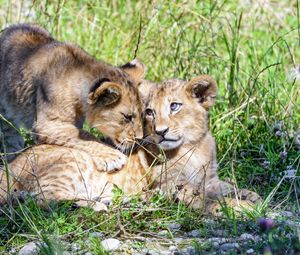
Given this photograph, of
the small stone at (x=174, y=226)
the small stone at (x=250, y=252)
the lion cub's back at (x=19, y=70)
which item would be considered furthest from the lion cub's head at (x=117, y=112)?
the small stone at (x=250, y=252)

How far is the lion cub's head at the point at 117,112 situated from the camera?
7.24 metres

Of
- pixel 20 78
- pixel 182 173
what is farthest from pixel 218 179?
pixel 20 78

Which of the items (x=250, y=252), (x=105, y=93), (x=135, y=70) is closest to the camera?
(x=250, y=252)

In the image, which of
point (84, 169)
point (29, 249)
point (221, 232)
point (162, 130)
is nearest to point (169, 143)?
point (162, 130)

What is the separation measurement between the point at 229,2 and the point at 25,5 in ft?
8.80

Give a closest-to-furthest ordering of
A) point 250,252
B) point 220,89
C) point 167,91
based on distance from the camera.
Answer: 1. point 250,252
2. point 167,91
3. point 220,89

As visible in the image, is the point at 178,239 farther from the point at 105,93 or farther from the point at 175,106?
the point at 105,93

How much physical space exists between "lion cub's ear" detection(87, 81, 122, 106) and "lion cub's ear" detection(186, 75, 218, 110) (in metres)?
0.61

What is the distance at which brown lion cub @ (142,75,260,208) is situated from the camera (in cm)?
687

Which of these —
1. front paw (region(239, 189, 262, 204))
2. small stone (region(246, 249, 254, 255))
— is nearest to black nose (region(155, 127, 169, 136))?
front paw (region(239, 189, 262, 204))

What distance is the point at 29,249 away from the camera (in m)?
5.80

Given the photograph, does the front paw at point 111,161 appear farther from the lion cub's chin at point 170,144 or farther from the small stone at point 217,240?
the small stone at point 217,240

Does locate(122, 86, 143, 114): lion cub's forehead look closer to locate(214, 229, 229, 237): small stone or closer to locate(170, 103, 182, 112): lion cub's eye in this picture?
locate(170, 103, 182, 112): lion cub's eye

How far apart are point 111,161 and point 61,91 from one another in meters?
0.89
